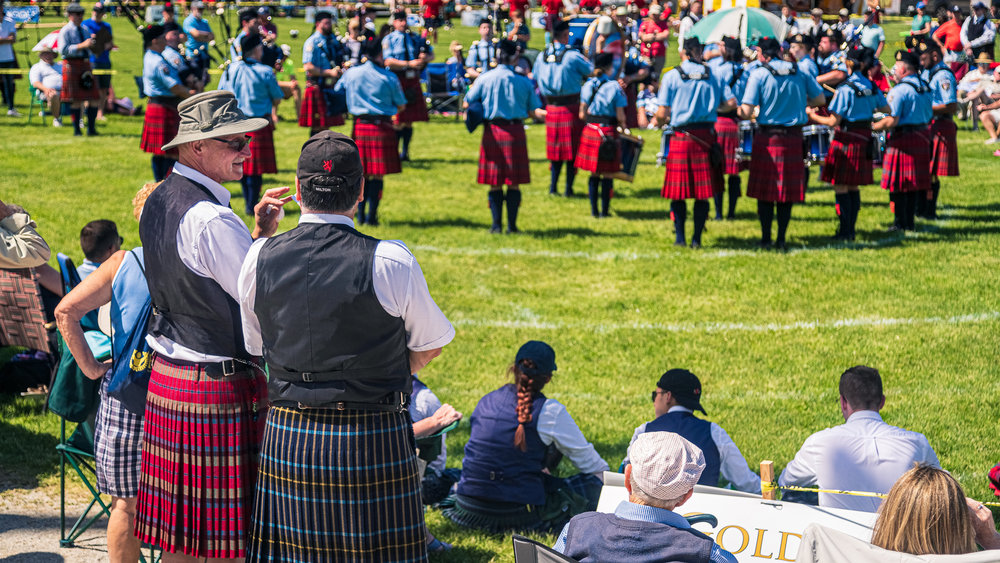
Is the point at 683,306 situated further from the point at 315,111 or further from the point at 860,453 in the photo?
the point at 315,111

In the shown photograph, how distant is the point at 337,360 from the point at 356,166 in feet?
1.60

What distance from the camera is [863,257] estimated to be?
27.1 feet

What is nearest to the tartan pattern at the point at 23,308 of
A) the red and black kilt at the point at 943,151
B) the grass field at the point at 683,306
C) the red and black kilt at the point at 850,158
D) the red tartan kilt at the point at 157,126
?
the grass field at the point at 683,306

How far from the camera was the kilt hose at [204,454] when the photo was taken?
2891mm

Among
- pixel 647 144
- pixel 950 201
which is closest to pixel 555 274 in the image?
pixel 950 201

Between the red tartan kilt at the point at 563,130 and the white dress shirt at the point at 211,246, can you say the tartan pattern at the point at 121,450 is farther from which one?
the red tartan kilt at the point at 563,130

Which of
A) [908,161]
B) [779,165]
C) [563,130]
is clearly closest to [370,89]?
[563,130]

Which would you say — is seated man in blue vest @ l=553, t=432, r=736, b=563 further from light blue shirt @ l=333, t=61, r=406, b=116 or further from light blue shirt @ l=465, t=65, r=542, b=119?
light blue shirt @ l=333, t=61, r=406, b=116

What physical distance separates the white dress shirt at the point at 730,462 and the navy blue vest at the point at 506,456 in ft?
1.47

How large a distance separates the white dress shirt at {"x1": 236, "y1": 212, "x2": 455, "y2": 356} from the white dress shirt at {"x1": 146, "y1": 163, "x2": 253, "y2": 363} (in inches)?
4.6

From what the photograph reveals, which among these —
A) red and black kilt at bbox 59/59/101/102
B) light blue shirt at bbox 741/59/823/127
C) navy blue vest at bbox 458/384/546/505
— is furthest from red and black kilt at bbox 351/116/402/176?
red and black kilt at bbox 59/59/101/102

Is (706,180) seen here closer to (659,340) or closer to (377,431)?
(659,340)

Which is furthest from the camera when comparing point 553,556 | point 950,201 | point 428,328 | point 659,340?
point 950,201

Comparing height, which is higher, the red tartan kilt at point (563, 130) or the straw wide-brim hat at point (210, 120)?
the straw wide-brim hat at point (210, 120)
